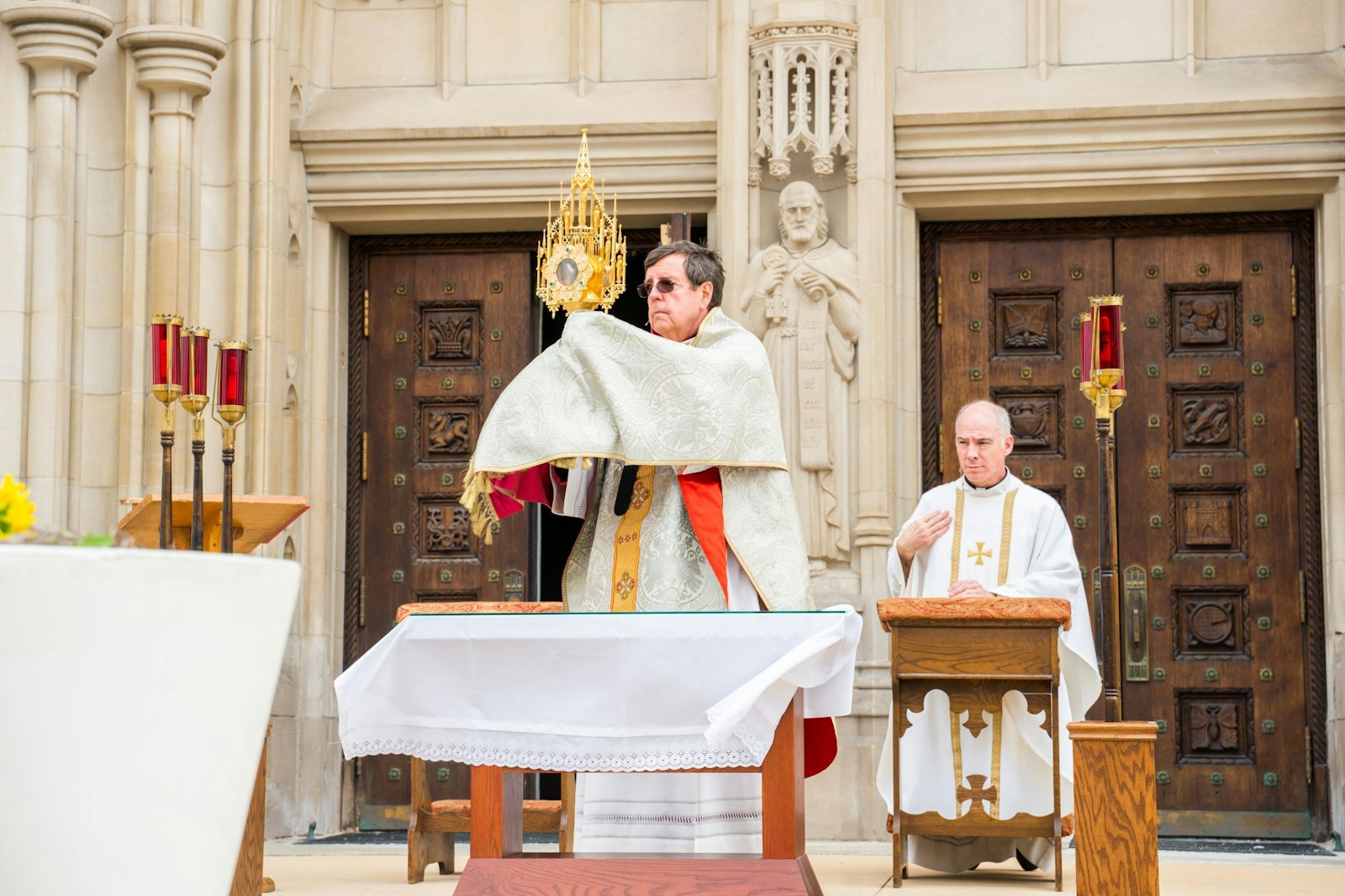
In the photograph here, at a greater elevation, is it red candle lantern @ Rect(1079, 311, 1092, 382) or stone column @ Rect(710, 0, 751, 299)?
stone column @ Rect(710, 0, 751, 299)

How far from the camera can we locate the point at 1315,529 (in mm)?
9211

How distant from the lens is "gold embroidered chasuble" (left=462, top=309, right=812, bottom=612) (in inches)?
191

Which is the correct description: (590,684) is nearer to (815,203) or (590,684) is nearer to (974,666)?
(974,666)

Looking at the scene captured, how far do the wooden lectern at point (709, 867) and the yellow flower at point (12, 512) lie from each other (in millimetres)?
2445

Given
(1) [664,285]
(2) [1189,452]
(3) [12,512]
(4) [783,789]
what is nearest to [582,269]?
(1) [664,285]

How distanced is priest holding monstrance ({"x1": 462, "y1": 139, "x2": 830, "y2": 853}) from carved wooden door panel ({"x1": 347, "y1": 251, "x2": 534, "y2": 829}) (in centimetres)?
470

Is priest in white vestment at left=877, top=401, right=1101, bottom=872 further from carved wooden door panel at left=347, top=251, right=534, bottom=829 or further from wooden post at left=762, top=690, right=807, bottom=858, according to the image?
carved wooden door panel at left=347, top=251, right=534, bottom=829

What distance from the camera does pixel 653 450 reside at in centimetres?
485

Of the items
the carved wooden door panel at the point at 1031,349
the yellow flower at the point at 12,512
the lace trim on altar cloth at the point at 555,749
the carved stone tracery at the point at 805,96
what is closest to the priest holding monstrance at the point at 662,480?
the lace trim on altar cloth at the point at 555,749

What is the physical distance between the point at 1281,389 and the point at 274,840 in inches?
221

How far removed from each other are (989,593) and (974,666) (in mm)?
434

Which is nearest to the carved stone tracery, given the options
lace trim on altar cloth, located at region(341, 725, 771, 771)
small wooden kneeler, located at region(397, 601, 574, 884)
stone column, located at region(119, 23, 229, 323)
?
stone column, located at region(119, 23, 229, 323)

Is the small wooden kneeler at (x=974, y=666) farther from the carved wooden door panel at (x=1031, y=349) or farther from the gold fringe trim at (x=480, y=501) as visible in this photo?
the carved wooden door panel at (x=1031, y=349)

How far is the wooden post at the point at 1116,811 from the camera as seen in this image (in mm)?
4887
